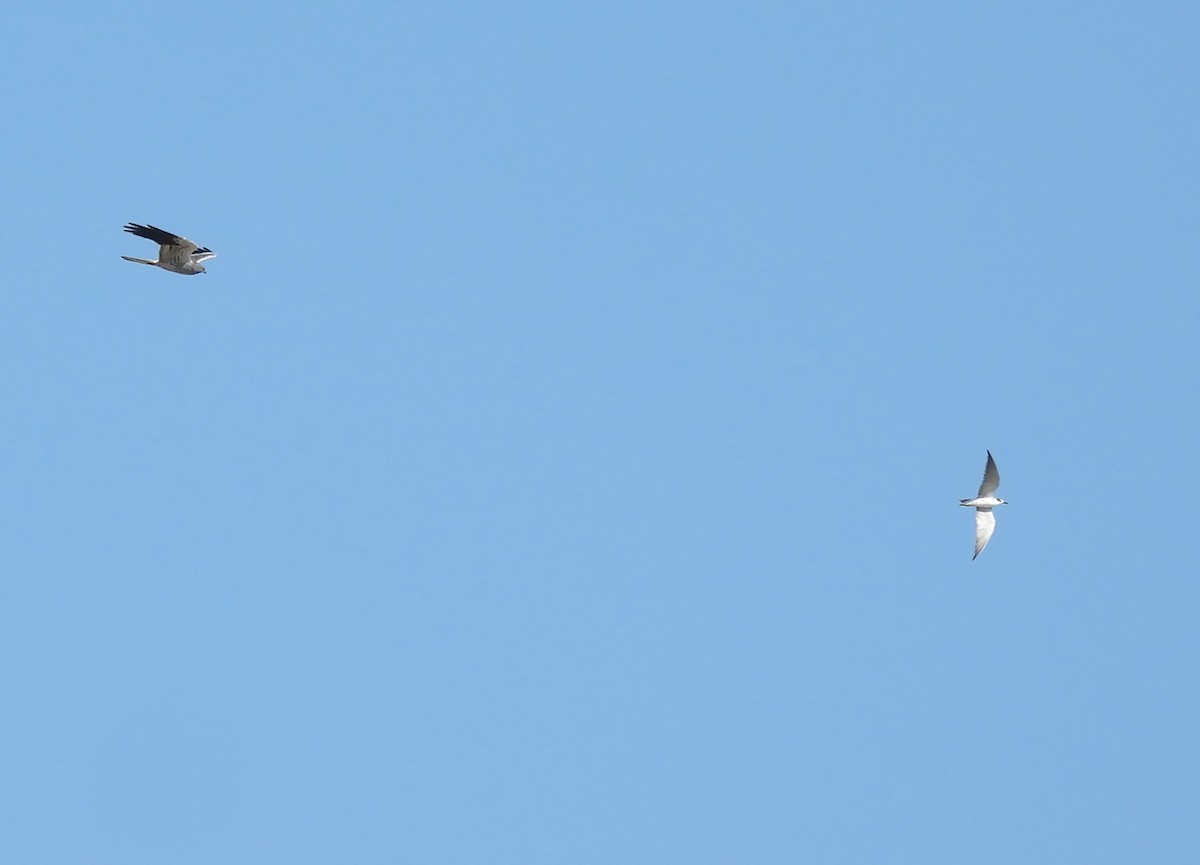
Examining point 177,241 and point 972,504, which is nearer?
point 177,241

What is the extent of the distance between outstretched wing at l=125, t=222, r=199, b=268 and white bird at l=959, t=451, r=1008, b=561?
41490 mm

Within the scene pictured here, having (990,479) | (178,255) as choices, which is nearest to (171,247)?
(178,255)

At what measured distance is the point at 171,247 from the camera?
10019 cm

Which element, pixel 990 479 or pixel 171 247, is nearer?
pixel 171 247

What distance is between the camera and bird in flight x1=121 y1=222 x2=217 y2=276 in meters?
99.6

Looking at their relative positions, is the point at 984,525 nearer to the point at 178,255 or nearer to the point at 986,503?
the point at 986,503

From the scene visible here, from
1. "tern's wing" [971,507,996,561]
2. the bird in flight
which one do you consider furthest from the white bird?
the bird in flight

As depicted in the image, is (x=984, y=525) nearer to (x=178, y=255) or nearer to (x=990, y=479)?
(x=990, y=479)

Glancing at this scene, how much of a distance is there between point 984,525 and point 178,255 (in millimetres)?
43814

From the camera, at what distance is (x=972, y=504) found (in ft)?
392

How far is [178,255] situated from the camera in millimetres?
100438

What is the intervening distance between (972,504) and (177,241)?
141 ft

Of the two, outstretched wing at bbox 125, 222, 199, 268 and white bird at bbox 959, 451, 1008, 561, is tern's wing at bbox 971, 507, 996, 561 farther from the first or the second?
outstretched wing at bbox 125, 222, 199, 268

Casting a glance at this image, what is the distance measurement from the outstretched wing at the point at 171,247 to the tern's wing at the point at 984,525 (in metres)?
42.3
